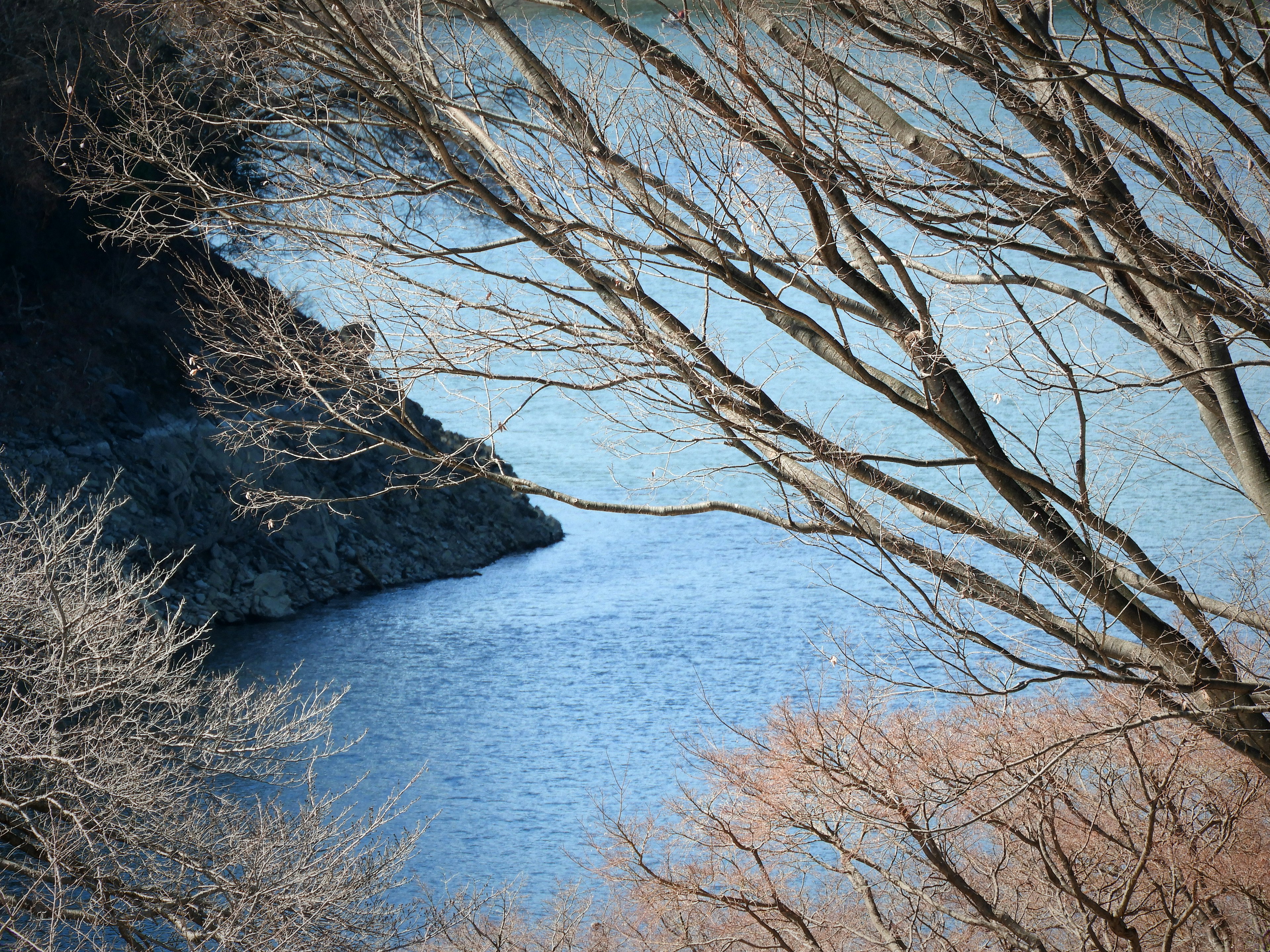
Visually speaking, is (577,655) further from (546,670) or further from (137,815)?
(137,815)

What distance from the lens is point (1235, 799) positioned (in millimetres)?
9727

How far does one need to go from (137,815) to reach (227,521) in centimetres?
1152

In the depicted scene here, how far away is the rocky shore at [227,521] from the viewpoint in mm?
19359

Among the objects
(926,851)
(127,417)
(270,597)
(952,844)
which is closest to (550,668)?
(270,597)

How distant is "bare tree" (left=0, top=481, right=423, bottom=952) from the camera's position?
9.11 metres

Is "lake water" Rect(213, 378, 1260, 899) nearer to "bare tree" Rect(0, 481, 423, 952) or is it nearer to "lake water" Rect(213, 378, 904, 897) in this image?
"lake water" Rect(213, 378, 904, 897)

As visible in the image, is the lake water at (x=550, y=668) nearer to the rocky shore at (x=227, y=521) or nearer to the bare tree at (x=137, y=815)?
the rocky shore at (x=227, y=521)

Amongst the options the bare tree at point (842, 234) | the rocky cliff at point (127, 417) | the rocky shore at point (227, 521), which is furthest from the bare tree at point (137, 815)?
the rocky cliff at point (127, 417)

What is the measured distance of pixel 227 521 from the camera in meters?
21.0

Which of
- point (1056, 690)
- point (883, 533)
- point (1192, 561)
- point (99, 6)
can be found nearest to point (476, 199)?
point (883, 533)

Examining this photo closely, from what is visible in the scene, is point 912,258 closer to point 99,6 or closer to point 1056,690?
point 1056,690

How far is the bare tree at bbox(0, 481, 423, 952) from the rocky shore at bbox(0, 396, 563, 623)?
455 cm

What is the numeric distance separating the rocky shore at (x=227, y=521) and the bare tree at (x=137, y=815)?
14.9ft

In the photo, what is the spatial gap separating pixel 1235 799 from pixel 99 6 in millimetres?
17755
